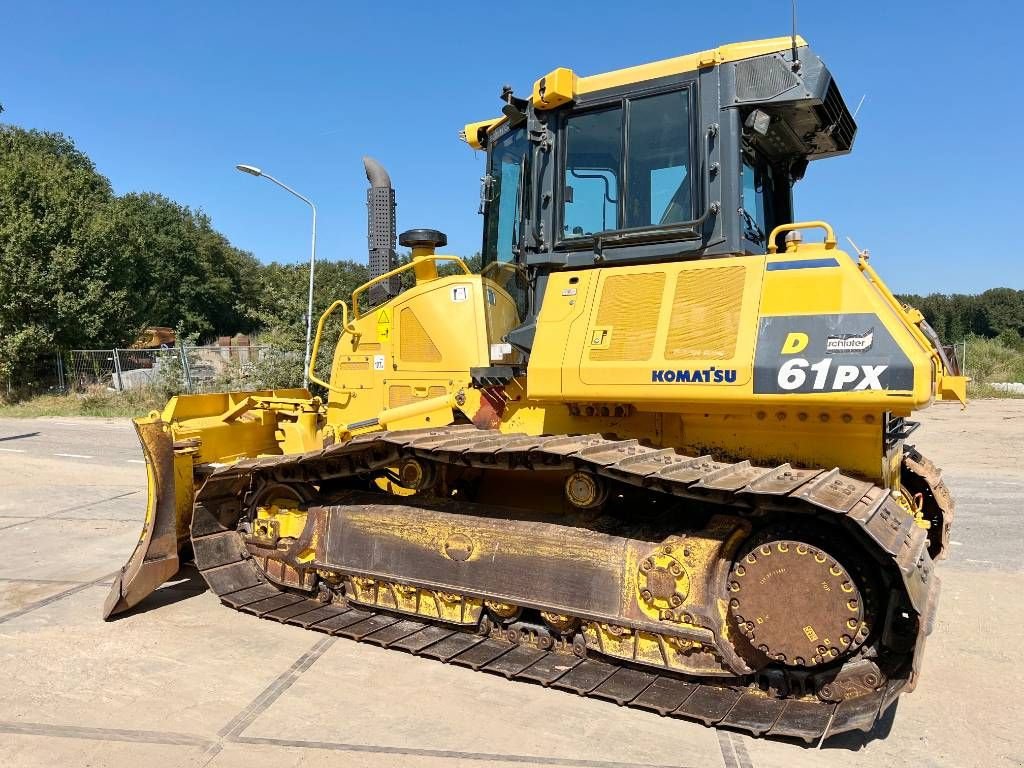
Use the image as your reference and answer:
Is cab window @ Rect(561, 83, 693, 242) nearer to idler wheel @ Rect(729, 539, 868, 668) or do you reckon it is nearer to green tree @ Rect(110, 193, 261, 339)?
idler wheel @ Rect(729, 539, 868, 668)

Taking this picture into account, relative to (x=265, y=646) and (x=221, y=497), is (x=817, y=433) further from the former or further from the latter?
(x=221, y=497)

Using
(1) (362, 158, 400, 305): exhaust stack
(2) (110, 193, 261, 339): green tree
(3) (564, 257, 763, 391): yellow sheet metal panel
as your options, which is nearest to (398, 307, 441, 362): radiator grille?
(1) (362, 158, 400, 305): exhaust stack

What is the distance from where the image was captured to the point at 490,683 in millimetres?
4379

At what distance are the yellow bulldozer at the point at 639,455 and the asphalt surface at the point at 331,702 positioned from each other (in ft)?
0.61

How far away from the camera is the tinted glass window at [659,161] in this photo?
4.47m

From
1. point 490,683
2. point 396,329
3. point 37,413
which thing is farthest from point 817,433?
point 37,413

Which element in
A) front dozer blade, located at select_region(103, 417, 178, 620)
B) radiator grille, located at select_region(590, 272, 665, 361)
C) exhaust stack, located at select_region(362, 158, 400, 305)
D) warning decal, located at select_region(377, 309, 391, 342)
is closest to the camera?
radiator grille, located at select_region(590, 272, 665, 361)

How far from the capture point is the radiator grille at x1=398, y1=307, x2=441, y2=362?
5758mm

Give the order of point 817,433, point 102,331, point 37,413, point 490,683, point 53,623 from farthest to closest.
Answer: point 102,331
point 37,413
point 53,623
point 490,683
point 817,433

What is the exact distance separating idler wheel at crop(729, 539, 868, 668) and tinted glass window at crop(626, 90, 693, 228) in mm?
1957

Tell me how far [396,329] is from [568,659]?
9.21 ft

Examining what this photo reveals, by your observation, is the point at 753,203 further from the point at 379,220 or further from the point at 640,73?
the point at 379,220

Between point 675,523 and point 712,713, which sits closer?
point 712,713

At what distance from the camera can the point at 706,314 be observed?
161 inches
